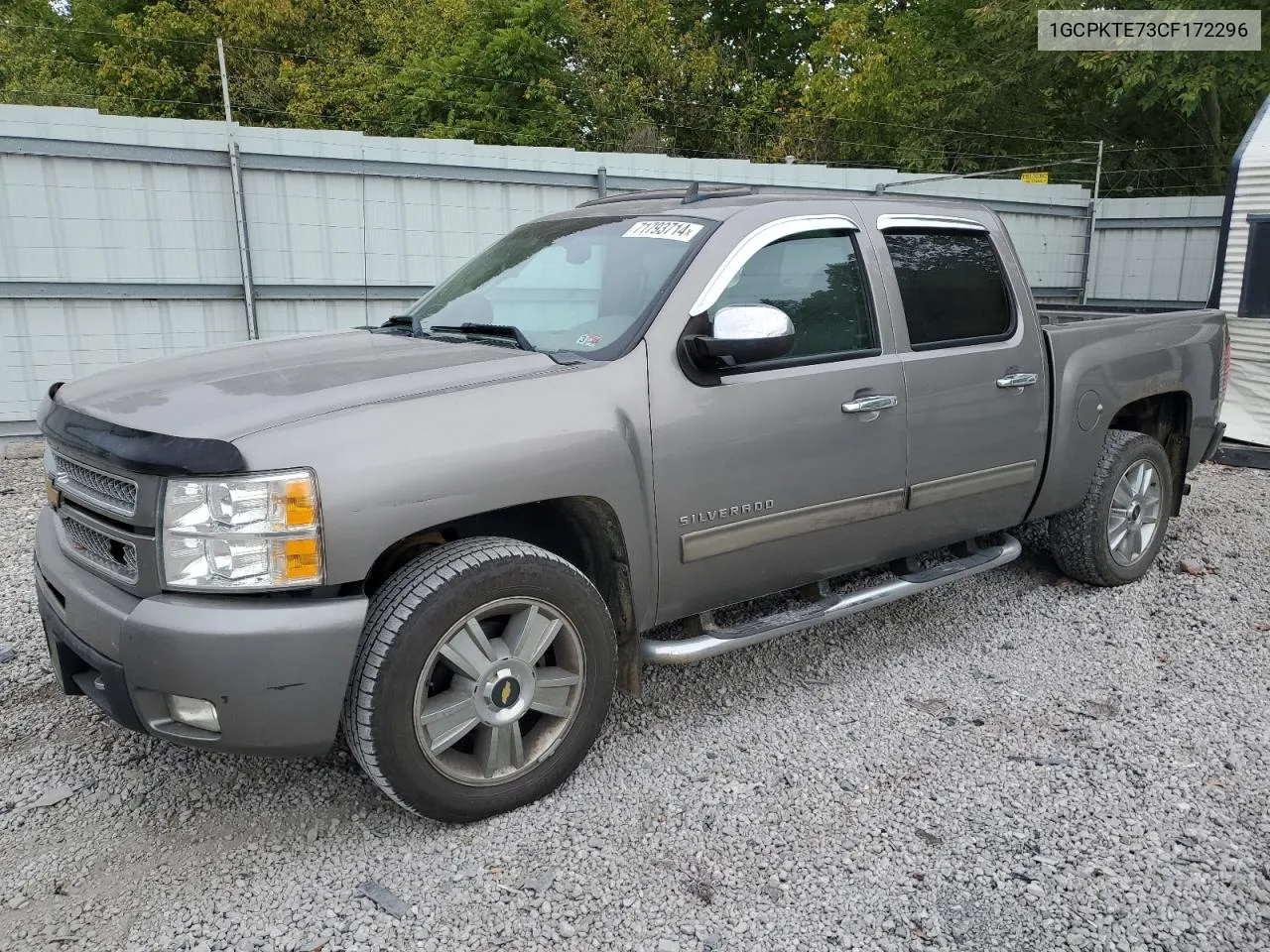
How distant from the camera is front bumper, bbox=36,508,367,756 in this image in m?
2.50

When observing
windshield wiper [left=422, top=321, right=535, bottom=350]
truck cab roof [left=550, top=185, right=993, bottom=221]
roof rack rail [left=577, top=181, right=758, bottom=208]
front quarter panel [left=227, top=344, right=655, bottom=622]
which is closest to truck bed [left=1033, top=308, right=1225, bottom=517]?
truck cab roof [left=550, top=185, right=993, bottom=221]

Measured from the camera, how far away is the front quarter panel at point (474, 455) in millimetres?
2580

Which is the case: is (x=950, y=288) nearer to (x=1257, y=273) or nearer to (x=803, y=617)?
(x=803, y=617)

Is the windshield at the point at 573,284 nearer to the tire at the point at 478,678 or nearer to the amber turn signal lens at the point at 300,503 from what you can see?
the tire at the point at 478,678

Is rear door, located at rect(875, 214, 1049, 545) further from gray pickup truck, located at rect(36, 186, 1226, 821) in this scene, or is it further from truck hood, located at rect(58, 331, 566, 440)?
truck hood, located at rect(58, 331, 566, 440)

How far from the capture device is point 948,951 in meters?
2.45

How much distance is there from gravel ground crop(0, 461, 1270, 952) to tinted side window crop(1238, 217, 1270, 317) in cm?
516

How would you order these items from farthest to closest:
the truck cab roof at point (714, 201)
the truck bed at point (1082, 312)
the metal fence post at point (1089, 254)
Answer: the metal fence post at point (1089, 254) < the truck bed at point (1082, 312) < the truck cab roof at point (714, 201)

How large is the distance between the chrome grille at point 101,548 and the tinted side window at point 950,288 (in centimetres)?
281

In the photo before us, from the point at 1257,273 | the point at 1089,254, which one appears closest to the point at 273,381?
the point at 1257,273

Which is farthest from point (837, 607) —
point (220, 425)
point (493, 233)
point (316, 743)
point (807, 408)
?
Answer: point (493, 233)


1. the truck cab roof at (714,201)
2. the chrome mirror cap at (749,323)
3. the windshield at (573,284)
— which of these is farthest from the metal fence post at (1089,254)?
the chrome mirror cap at (749,323)

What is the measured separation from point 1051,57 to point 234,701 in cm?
2097

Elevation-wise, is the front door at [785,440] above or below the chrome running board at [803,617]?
above
